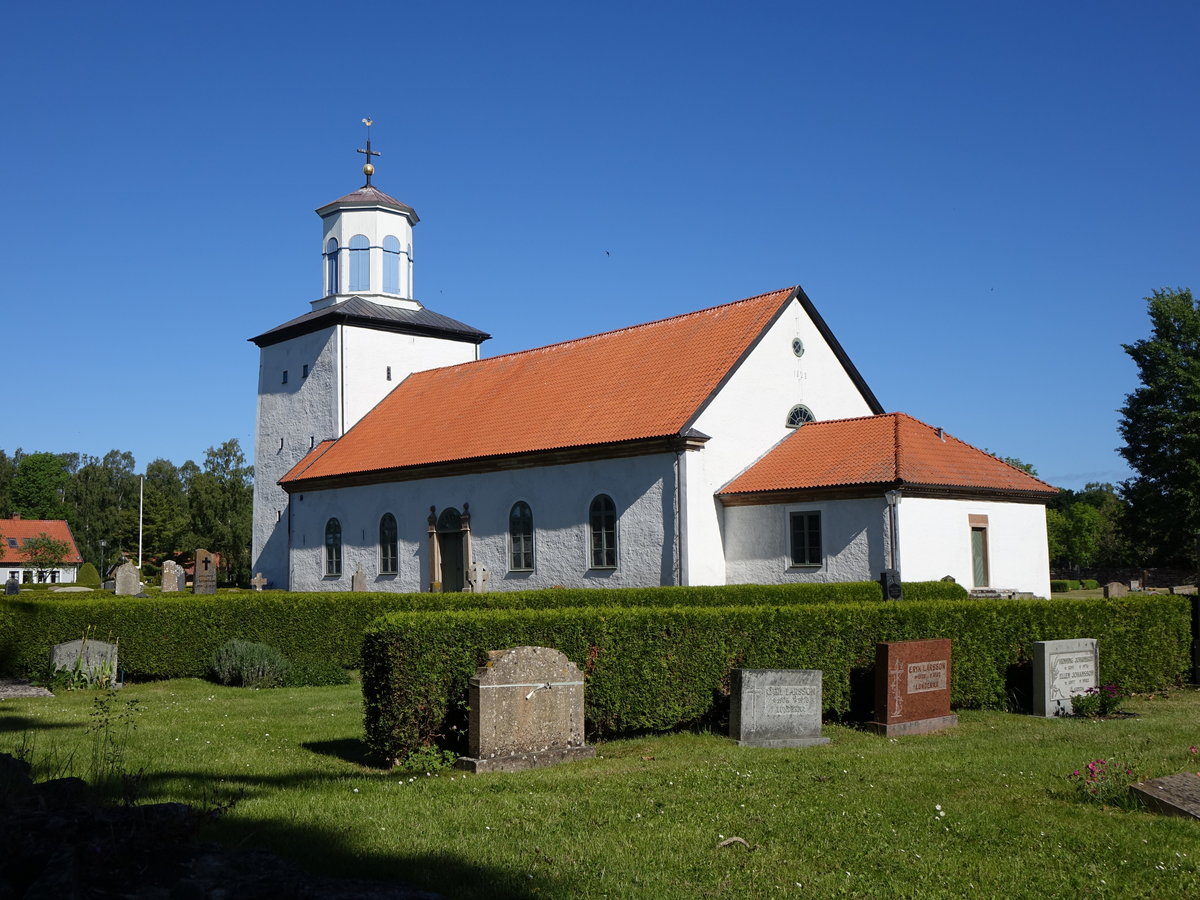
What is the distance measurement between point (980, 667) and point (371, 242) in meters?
29.5

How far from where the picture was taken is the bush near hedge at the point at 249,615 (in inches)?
713

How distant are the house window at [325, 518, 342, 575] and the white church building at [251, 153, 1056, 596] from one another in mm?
106

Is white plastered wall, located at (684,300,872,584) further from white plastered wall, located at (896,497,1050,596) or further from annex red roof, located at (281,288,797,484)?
white plastered wall, located at (896,497,1050,596)

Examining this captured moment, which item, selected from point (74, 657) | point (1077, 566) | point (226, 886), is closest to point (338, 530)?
point (74, 657)

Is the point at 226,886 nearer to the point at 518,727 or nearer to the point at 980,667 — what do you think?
the point at 518,727

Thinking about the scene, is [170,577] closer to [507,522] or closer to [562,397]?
[507,522]

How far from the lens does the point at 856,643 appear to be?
41.8ft

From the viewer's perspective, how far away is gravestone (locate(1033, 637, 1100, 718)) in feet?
44.0

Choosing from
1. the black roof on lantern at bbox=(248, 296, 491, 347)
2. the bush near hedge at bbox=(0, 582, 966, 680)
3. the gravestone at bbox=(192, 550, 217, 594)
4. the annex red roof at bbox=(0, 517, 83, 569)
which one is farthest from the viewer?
the annex red roof at bbox=(0, 517, 83, 569)

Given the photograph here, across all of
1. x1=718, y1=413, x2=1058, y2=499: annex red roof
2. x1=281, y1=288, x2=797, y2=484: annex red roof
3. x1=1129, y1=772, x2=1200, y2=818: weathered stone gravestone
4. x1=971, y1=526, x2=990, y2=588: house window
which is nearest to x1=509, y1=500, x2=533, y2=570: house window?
x1=281, y1=288, x2=797, y2=484: annex red roof

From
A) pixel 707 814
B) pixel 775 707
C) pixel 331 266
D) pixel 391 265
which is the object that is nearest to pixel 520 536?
pixel 391 265

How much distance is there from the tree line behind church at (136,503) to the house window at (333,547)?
2431 cm

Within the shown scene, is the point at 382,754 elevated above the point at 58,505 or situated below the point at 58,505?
below

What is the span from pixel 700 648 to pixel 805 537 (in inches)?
465
